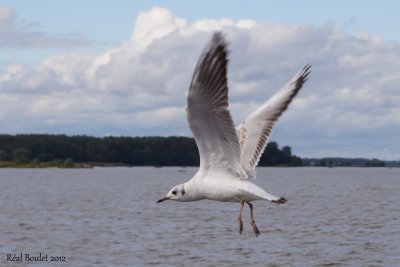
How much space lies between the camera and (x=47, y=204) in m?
58.1

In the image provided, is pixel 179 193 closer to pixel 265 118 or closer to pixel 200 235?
pixel 265 118

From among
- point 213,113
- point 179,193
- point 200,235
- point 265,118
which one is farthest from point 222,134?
point 200,235

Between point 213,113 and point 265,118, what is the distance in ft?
12.8

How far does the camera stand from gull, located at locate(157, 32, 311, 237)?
1312cm

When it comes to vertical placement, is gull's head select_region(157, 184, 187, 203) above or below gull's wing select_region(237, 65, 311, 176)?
below

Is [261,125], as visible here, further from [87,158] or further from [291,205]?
[87,158]

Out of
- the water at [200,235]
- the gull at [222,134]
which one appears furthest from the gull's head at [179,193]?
the water at [200,235]

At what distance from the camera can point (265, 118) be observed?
17438mm

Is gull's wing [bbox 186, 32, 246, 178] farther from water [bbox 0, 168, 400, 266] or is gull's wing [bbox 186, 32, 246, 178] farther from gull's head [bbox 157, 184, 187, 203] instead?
water [bbox 0, 168, 400, 266]

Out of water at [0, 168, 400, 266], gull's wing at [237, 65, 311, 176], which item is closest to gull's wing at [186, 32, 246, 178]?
gull's wing at [237, 65, 311, 176]

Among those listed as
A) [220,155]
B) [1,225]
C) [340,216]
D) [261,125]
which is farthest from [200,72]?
[340,216]

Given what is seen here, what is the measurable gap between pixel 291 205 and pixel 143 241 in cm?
2227

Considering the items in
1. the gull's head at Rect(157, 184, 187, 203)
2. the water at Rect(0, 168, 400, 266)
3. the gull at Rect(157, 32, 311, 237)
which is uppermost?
the gull at Rect(157, 32, 311, 237)

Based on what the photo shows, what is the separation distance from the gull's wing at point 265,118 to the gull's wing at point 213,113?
6.42 feet
